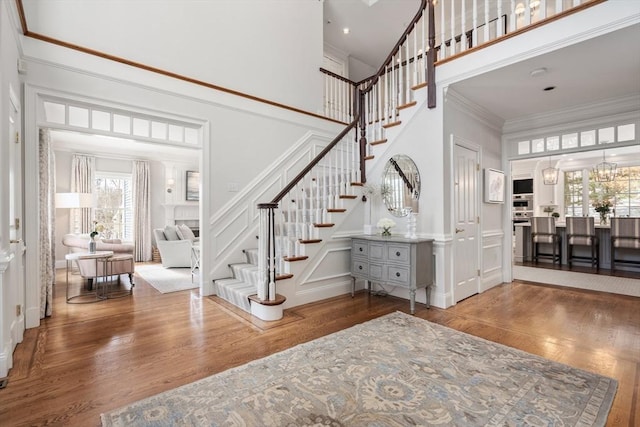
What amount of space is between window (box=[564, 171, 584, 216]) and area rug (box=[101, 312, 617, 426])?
8794mm

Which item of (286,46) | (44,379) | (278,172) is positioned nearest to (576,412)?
(44,379)

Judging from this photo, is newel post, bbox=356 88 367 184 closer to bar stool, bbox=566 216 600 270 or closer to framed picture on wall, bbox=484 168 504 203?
framed picture on wall, bbox=484 168 504 203

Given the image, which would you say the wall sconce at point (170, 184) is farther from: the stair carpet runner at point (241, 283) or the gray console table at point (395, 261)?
the gray console table at point (395, 261)

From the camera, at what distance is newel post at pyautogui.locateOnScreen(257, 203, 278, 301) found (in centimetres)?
349

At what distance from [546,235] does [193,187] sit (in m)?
9.47

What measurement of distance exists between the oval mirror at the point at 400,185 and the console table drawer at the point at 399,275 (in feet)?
2.87

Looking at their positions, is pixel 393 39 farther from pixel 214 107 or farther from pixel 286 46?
pixel 214 107

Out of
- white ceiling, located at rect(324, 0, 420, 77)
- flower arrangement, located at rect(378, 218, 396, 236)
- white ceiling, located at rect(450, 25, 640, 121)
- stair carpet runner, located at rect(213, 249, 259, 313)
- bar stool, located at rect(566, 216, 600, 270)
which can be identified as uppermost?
white ceiling, located at rect(324, 0, 420, 77)

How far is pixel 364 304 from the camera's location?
4043 millimetres

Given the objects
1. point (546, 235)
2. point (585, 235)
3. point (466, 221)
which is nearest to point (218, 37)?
point (466, 221)

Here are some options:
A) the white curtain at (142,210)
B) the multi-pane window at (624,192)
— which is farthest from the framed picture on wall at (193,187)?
the multi-pane window at (624,192)

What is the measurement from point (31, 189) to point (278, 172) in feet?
10.3

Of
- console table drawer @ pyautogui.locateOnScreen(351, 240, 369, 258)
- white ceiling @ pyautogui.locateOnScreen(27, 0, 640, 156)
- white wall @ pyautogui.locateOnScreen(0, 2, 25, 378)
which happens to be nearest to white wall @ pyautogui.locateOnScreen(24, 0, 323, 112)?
white ceiling @ pyautogui.locateOnScreen(27, 0, 640, 156)

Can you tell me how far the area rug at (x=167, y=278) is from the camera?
194 inches
